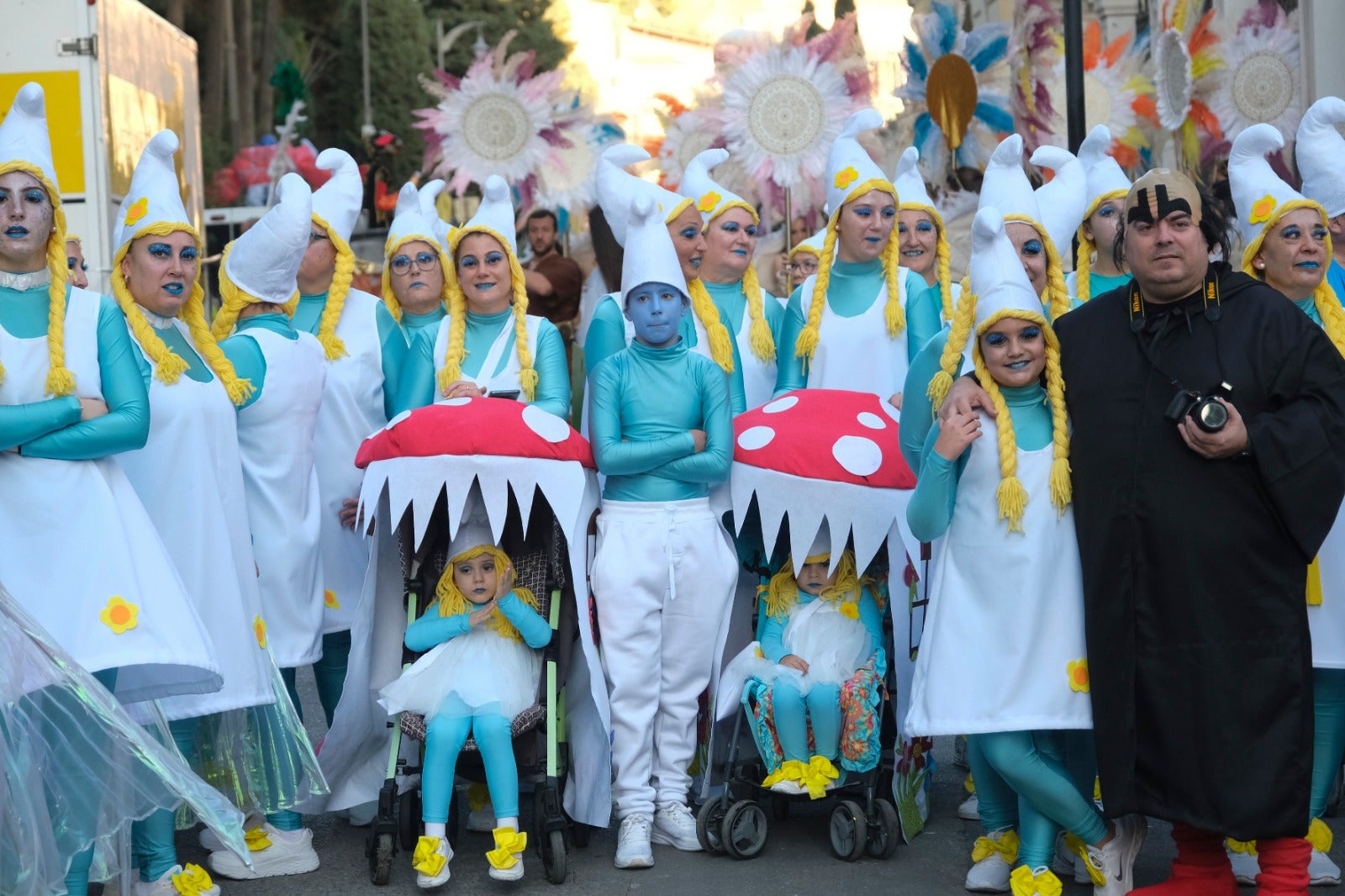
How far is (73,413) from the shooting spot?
4.55 metres

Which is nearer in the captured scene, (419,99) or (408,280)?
(408,280)

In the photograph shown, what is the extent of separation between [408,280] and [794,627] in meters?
2.14

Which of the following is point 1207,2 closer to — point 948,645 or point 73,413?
point 948,645

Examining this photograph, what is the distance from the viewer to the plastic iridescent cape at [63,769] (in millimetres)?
3842

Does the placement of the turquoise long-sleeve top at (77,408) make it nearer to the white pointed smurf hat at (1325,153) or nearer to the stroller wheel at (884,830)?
the stroller wheel at (884,830)

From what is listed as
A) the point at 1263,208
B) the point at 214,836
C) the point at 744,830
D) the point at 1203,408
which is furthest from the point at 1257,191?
the point at 214,836

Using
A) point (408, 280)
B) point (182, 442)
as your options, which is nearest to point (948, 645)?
point (182, 442)

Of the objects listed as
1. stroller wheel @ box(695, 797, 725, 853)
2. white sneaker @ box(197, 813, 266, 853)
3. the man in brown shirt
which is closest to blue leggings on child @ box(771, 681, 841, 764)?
stroller wheel @ box(695, 797, 725, 853)

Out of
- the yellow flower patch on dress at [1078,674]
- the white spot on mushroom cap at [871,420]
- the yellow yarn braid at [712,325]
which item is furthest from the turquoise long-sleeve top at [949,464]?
the yellow yarn braid at [712,325]

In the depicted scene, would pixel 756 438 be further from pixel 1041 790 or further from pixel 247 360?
pixel 247 360

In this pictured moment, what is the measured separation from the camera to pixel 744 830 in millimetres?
5340

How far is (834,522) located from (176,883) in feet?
7.59

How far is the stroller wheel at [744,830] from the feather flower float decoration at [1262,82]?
5662 mm

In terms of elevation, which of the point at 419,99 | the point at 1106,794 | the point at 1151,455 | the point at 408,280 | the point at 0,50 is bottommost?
the point at 1106,794
